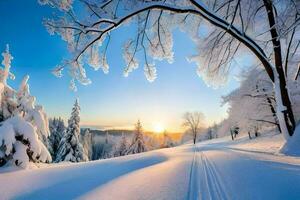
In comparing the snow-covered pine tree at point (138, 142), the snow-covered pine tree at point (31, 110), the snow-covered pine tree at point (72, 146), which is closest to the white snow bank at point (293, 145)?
the snow-covered pine tree at point (31, 110)

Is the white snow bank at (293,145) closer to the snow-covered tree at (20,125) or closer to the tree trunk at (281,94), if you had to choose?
the tree trunk at (281,94)

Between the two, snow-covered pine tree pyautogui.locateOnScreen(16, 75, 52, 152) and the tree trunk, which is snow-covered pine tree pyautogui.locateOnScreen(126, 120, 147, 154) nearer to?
the tree trunk

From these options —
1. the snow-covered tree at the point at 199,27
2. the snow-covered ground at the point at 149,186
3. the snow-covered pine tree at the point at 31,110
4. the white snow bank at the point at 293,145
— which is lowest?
the snow-covered ground at the point at 149,186

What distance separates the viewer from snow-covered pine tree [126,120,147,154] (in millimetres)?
45469

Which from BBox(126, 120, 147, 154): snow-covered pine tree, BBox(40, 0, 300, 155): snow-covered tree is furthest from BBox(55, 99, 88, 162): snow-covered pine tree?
BBox(40, 0, 300, 155): snow-covered tree

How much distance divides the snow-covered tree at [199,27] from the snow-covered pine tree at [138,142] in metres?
34.3

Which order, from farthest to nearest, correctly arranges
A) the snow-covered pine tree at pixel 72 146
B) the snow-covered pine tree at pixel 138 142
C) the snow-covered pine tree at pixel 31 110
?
the snow-covered pine tree at pixel 138 142 < the snow-covered pine tree at pixel 72 146 < the snow-covered pine tree at pixel 31 110

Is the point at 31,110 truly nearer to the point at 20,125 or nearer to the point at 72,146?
the point at 20,125

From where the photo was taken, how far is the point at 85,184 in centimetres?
545

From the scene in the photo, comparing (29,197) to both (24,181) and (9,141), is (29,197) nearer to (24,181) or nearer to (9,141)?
(24,181)

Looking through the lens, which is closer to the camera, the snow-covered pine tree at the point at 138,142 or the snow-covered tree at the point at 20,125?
the snow-covered tree at the point at 20,125

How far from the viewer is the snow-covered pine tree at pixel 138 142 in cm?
4547

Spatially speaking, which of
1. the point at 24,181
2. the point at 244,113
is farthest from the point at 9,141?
the point at 244,113

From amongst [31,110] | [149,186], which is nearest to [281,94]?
[149,186]
